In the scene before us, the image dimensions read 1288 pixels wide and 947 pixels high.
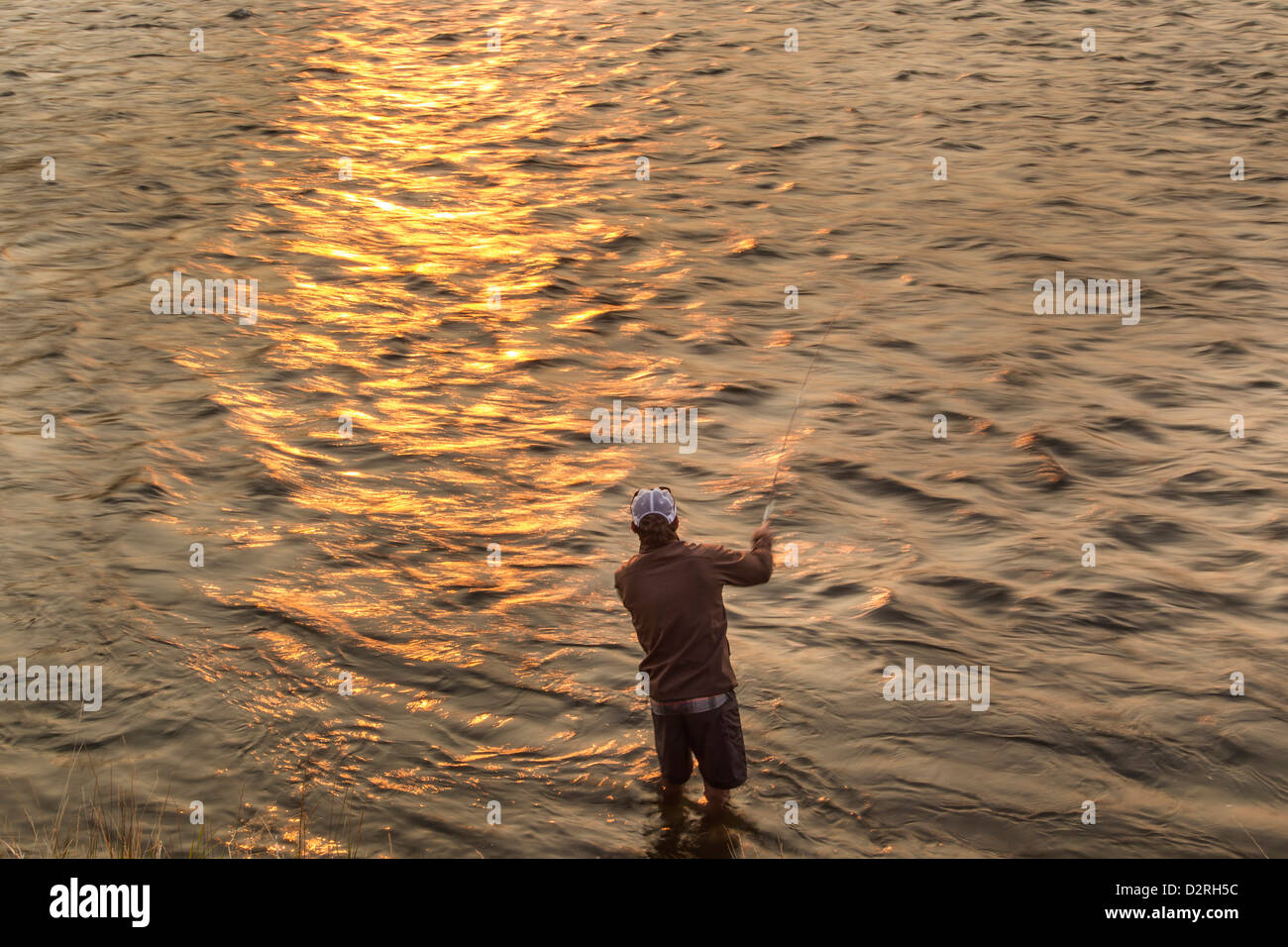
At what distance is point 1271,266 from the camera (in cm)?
1389

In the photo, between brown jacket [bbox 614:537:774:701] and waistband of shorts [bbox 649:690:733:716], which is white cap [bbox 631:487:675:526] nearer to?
brown jacket [bbox 614:537:774:701]

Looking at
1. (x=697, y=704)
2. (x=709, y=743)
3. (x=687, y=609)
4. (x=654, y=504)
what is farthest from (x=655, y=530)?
(x=709, y=743)

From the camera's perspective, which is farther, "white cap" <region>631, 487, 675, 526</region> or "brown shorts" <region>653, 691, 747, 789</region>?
"brown shorts" <region>653, 691, 747, 789</region>

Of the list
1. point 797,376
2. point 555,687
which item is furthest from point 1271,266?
point 555,687

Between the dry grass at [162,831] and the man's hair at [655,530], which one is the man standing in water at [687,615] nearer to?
the man's hair at [655,530]

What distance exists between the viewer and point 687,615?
18.5ft

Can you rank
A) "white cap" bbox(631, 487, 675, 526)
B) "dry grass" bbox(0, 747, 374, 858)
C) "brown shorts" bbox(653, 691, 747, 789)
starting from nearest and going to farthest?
1. "white cap" bbox(631, 487, 675, 526)
2. "brown shorts" bbox(653, 691, 747, 789)
3. "dry grass" bbox(0, 747, 374, 858)

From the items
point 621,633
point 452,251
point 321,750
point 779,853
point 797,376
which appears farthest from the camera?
point 452,251

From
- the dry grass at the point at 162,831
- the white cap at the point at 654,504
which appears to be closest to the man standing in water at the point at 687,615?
the white cap at the point at 654,504

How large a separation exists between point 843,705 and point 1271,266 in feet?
30.2

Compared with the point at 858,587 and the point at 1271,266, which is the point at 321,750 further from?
the point at 1271,266

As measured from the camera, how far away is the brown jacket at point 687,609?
18.5 ft

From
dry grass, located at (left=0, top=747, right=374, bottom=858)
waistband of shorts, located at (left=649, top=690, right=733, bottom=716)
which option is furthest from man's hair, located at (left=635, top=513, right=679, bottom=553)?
dry grass, located at (left=0, top=747, right=374, bottom=858)

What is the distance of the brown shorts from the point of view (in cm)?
576
